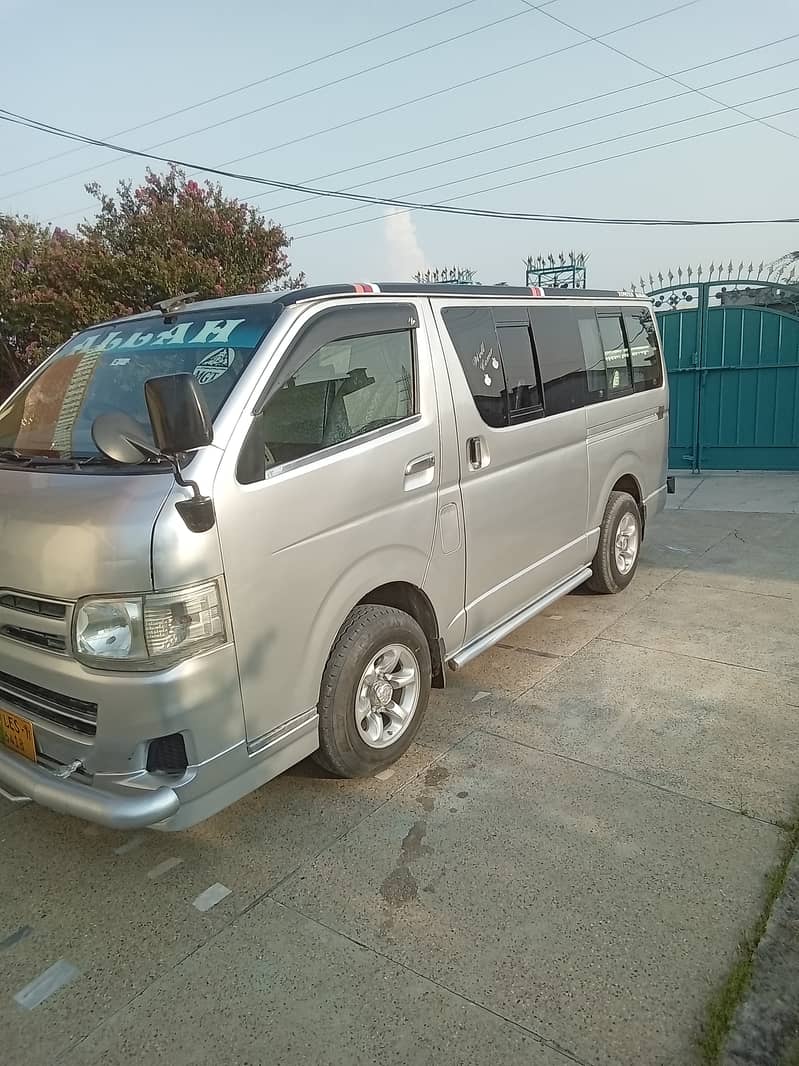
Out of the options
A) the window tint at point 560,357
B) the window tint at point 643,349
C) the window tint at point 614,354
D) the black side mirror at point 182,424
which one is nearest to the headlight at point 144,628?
the black side mirror at point 182,424

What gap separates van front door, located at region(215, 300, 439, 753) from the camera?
2635 millimetres

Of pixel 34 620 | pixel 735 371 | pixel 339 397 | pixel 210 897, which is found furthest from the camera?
pixel 735 371

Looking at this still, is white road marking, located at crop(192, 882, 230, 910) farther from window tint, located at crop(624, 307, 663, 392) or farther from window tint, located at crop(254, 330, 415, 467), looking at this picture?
window tint, located at crop(624, 307, 663, 392)

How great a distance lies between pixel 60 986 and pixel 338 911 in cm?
88

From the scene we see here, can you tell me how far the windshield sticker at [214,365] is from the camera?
115 inches

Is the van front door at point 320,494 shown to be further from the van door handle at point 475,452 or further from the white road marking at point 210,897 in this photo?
the white road marking at point 210,897

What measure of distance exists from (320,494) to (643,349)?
12.8ft

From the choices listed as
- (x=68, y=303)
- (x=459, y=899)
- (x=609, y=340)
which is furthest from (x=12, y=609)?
(x=68, y=303)

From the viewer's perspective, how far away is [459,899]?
260 cm

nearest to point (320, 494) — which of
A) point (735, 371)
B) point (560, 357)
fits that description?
point (560, 357)

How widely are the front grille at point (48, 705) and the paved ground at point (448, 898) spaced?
671mm

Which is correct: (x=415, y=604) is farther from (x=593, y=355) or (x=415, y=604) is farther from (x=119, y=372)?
(x=593, y=355)

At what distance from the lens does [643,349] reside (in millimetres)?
5855

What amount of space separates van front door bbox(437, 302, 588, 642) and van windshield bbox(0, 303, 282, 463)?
3.68 ft
